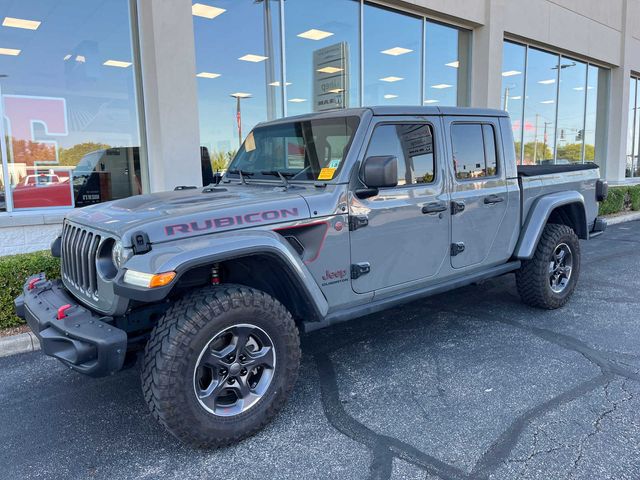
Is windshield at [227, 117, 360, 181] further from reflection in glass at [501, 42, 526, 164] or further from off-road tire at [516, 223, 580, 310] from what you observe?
reflection in glass at [501, 42, 526, 164]

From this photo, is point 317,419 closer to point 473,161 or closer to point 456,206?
point 456,206

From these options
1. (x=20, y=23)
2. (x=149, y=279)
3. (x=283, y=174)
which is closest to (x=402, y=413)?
(x=149, y=279)

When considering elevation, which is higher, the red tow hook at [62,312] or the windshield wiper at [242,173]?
the windshield wiper at [242,173]

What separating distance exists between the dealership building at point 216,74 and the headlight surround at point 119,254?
4.70m

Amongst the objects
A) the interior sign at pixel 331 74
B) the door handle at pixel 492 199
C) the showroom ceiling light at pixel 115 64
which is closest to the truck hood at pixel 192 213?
the door handle at pixel 492 199

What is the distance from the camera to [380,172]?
322cm

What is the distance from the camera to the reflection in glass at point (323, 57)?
9.82 m

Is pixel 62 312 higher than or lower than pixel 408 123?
lower

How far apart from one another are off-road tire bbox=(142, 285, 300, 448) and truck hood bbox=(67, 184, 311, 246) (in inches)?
15.2

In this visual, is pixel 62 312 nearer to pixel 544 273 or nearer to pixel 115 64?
pixel 544 273

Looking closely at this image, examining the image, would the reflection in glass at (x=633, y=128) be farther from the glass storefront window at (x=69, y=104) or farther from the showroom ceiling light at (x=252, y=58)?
the glass storefront window at (x=69, y=104)

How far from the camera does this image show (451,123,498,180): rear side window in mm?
4168

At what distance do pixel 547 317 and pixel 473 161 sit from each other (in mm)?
1800

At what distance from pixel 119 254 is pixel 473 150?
308cm
